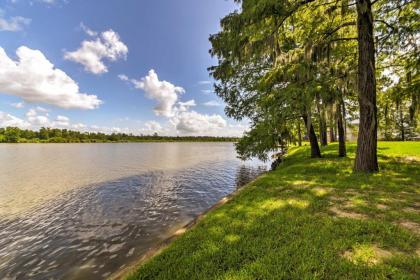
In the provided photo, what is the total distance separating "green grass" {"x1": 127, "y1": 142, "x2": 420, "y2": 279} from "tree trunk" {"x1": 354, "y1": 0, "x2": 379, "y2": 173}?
213cm

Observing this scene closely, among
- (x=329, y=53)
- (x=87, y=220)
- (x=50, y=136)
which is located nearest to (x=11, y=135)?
(x=50, y=136)

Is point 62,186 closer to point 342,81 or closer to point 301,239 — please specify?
point 301,239

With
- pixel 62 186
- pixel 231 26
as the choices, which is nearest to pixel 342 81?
pixel 231 26

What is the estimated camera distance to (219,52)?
11.2m

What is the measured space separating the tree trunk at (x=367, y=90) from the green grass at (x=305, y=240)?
2.13 meters

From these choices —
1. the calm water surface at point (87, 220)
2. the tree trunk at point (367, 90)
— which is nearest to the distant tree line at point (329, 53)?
the tree trunk at point (367, 90)

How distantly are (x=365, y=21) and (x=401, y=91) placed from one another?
3583 mm

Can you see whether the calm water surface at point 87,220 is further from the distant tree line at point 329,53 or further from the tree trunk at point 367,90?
the tree trunk at point 367,90

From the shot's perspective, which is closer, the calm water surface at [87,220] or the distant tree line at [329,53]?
the calm water surface at [87,220]

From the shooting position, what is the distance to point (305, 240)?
146 inches

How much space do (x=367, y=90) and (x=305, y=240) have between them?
308 inches

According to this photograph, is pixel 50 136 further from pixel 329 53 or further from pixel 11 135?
pixel 329 53

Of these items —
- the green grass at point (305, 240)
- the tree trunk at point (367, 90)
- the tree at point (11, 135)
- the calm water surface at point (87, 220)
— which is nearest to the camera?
the green grass at point (305, 240)

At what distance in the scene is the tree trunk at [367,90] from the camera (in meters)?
8.28
